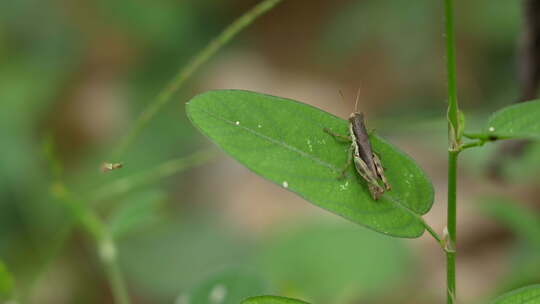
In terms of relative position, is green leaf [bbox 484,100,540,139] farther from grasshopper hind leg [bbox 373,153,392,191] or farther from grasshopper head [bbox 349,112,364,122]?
grasshopper head [bbox 349,112,364,122]

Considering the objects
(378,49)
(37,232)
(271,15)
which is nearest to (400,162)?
(37,232)

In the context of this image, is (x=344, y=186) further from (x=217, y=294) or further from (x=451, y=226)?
(x=217, y=294)

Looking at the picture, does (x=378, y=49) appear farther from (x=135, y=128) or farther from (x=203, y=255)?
(x=135, y=128)

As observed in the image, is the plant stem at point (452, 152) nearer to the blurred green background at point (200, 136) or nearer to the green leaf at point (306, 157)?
the green leaf at point (306, 157)

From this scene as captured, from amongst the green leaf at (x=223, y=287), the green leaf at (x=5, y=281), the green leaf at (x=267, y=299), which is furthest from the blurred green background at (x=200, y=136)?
the green leaf at (x=267, y=299)

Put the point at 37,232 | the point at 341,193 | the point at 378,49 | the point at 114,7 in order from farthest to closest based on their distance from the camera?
the point at 378,49, the point at 114,7, the point at 37,232, the point at 341,193

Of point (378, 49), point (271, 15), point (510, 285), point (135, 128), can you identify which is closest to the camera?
point (135, 128)
